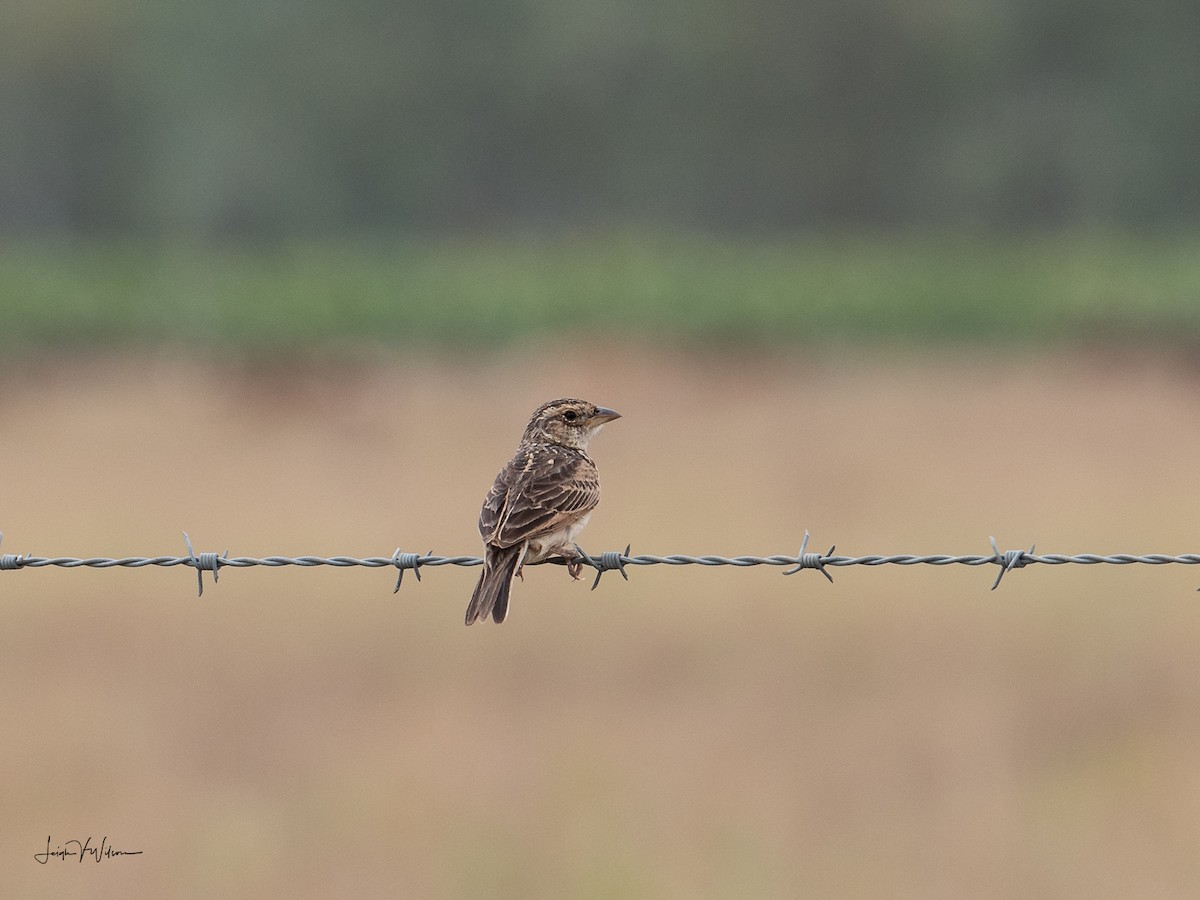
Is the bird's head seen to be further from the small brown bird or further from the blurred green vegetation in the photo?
the blurred green vegetation

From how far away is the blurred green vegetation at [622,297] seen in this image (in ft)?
144

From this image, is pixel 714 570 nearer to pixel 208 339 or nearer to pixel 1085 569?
pixel 1085 569

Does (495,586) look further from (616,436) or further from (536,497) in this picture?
(616,436)

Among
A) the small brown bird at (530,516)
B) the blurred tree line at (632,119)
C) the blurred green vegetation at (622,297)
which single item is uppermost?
the blurred tree line at (632,119)

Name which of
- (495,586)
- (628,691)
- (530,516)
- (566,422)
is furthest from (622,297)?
(495,586)

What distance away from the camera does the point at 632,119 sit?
70.2 metres

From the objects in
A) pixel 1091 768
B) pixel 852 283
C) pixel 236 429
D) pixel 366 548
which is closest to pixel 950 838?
pixel 1091 768

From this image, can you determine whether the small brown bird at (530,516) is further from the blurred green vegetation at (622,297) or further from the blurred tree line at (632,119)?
the blurred tree line at (632,119)

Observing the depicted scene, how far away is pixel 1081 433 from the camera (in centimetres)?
2606
